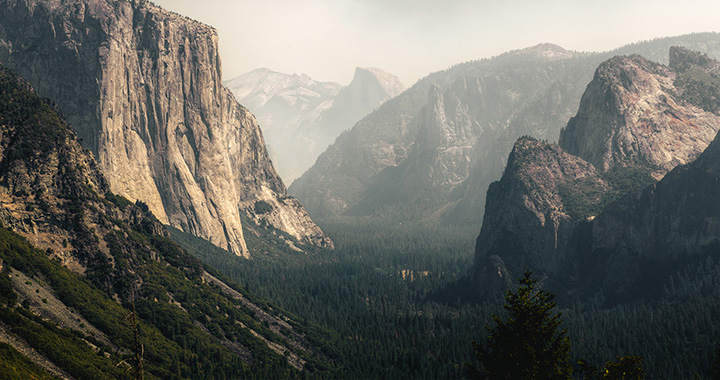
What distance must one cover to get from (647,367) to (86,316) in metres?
A: 133

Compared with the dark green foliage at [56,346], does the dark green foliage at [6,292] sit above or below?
above

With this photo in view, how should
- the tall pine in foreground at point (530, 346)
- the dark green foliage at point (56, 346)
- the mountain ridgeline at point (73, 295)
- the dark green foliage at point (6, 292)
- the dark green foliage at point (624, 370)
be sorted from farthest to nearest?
the dark green foliage at point (6, 292), the mountain ridgeline at point (73, 295), the dark green foliage at point (56, 346), the dark green foliage at point (624, 370), the tall pine in foreground at point (530, 346)

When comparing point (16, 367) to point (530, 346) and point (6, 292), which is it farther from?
point (530, 346)

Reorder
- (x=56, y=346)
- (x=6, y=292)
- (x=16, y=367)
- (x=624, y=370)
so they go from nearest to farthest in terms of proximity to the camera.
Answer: (x=624, y=370), (x=16, y=367), (x=56, y=346), (x=6, y=292)

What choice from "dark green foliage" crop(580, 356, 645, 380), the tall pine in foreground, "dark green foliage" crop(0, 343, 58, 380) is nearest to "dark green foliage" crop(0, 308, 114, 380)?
"dark green foliage" crop(0, 343, 58, 380)

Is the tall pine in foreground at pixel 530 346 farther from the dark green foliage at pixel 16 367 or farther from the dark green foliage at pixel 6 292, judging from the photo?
the dark green foliage at pixel 6 292

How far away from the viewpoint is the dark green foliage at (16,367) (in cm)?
10512

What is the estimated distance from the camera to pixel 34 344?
5128 inches

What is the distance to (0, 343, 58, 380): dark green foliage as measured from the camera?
345ft

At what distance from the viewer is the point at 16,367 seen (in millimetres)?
112000

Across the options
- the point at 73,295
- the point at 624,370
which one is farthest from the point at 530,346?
the point at 73,295

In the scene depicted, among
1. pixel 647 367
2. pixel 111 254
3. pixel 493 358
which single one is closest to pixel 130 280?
pixel 111 254

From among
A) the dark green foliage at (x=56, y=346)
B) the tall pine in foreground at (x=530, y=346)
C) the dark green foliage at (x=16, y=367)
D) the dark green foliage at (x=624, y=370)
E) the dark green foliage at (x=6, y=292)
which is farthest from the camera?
the dark green foliage at (x=6, y=292)

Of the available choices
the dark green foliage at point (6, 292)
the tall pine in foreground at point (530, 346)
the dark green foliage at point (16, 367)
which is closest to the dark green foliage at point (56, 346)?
the dark green foliage at point (6, 292)
